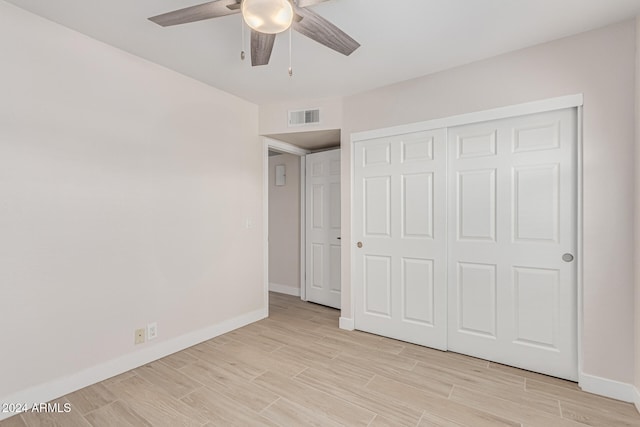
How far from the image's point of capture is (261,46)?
1861 mm

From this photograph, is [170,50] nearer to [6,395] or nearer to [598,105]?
[6,395]

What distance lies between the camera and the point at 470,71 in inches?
104

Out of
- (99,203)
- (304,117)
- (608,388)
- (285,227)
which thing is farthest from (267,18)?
(285,227)

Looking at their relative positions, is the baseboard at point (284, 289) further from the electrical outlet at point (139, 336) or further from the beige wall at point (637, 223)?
the beige wall at point (637, 223)

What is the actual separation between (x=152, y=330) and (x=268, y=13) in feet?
8.31

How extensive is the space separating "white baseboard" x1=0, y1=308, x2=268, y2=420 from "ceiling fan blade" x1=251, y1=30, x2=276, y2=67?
7.89 feet

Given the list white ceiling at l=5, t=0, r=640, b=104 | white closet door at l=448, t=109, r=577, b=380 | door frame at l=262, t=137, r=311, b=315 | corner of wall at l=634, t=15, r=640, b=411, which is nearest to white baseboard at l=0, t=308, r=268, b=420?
door frame at l=262, t=137, r=311, b=315

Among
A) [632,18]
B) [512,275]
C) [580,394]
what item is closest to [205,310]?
[512,275]

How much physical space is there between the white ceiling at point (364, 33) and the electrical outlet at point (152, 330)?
220cm

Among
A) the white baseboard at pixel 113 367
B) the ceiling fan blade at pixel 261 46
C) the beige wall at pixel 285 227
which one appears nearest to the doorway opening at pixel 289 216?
the beige wall at pixel 285 227

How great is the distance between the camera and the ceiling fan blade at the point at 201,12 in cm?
153

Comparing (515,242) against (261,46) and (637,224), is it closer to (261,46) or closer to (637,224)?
(637,224)

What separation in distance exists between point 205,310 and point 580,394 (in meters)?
3.03

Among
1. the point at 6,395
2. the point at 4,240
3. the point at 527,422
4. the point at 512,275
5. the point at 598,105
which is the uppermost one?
the point at 598,105
